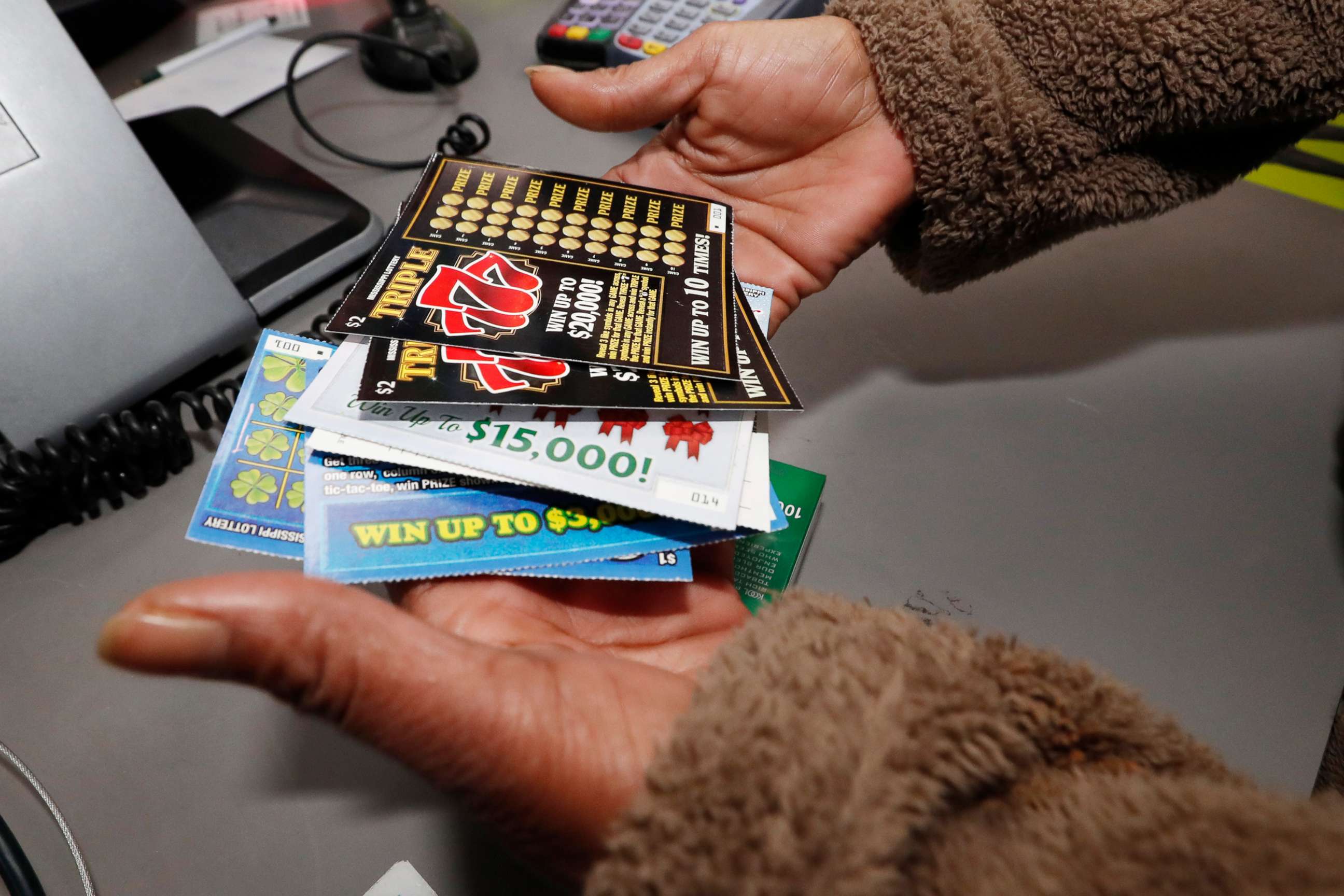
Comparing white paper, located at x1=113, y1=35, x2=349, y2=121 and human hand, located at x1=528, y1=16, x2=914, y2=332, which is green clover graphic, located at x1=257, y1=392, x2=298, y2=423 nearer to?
human hand, located at x1=528, y1=16, x2=914, y2=332

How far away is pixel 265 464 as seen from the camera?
0.51 m

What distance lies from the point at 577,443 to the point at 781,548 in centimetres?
20

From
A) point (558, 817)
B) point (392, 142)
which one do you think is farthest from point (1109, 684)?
point (392, 142)

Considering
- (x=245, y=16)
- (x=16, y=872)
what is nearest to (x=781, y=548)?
(x=16, y=872)

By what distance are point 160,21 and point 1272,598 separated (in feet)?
5.07

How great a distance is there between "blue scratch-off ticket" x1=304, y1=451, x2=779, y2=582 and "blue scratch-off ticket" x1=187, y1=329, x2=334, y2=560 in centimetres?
4

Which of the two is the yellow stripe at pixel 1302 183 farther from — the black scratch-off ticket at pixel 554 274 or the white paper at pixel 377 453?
the white paper at pixel 377 453

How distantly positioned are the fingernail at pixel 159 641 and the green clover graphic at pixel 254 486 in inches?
8.7

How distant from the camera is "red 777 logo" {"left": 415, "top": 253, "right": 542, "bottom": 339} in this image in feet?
1.63

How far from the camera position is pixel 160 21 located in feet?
3.48

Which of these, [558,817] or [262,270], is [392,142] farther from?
[558,817]

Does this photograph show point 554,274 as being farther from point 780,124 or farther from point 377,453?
point 780,124

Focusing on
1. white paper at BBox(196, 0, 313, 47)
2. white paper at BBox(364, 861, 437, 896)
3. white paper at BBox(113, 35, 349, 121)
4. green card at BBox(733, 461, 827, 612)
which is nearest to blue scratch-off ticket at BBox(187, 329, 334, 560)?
white paper at BBox(364, 861, 437, 896)

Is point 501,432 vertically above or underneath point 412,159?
underneath
